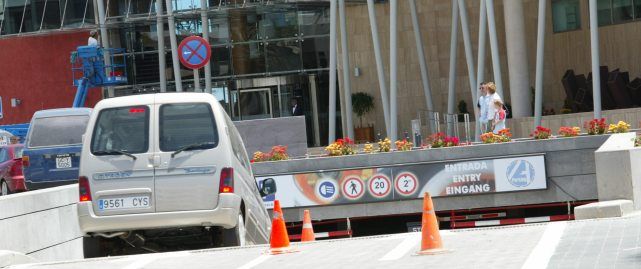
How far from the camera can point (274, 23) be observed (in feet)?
157

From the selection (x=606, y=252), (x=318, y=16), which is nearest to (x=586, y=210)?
(x=606, y=252)

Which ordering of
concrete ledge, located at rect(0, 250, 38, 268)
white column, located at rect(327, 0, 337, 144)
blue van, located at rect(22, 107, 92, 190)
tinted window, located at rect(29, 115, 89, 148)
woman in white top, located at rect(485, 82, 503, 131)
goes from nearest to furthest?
concrete ledge, located at rect(0, 250, 38, 268) < blue van, located at rect(22, 107, 92, 190) < tinted window, located at rect(29, 115, 89, 148) < woman in white top, located at rect(485, 82, 503, 131) < white column, located at rect(327, 0, 337, 144)

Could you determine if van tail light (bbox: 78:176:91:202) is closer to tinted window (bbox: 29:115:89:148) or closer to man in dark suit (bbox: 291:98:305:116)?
tinted window (bbox: 29:115:89:148)

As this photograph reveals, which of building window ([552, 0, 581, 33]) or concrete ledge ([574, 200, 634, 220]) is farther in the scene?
building window ([552, 0, 581, 33])

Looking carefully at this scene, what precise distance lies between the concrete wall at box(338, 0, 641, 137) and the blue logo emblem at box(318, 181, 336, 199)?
1928cm

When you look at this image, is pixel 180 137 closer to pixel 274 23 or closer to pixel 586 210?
pixel 586 210

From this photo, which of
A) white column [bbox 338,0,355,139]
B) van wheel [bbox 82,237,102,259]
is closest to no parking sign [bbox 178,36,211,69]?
van wheel [bbox 82,237,102,259]

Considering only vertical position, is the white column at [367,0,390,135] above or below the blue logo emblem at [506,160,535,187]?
above

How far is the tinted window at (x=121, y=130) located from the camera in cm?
1473

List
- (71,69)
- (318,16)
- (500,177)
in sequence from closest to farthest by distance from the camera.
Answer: (500,177) → (318,16) → (71,69)

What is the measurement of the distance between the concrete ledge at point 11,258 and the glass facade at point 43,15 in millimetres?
36629

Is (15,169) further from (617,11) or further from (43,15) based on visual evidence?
(43,15)

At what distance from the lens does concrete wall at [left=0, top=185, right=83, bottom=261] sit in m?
15.2

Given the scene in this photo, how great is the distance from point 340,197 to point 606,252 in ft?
47.0
